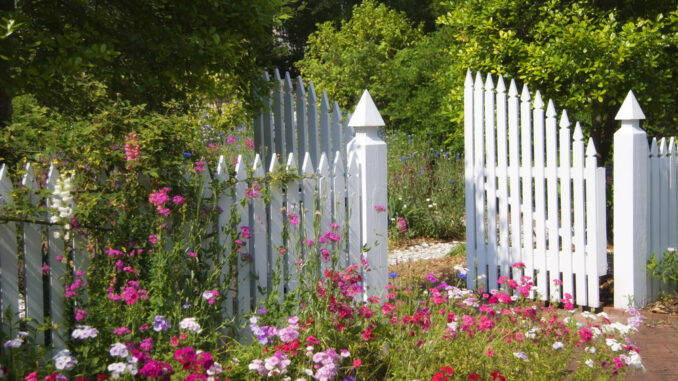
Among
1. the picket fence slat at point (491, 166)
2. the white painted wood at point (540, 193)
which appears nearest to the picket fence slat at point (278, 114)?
the picket fence slat at point (491, 166)

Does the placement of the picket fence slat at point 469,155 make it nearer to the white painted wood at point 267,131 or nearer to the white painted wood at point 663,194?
the white painted wood at point 663,194

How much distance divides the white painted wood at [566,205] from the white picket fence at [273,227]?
2.00 meters

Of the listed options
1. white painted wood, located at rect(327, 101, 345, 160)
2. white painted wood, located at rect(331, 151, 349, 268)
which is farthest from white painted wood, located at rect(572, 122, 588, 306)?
white painted wood, located at rect(331, 151, 349, 268)

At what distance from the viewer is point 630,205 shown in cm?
523

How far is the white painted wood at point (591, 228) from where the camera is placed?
5.18 metres

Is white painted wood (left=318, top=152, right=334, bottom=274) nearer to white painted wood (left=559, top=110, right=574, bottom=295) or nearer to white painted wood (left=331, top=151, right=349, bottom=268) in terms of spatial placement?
white painted wood (left=331, top=151, right=349, bottom=268)

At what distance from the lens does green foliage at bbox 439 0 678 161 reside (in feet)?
19.6

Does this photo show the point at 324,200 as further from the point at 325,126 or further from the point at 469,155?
the point at 469,155

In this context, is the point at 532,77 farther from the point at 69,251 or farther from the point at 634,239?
the point at 69,251

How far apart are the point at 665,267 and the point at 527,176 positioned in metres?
1.34

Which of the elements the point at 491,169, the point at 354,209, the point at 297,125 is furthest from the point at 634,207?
the point at 297,125

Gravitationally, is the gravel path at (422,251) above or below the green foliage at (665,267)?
below

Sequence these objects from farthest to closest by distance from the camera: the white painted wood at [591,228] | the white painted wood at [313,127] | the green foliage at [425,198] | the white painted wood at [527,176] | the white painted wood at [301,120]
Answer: the green foliage at [425,198] < the white painted wood at [301,120] < the white painted wood at [313,127] < the white painted wood at [527,176] < the white painted wood at [591,228]

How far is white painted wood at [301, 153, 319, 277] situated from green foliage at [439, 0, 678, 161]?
3.34m
